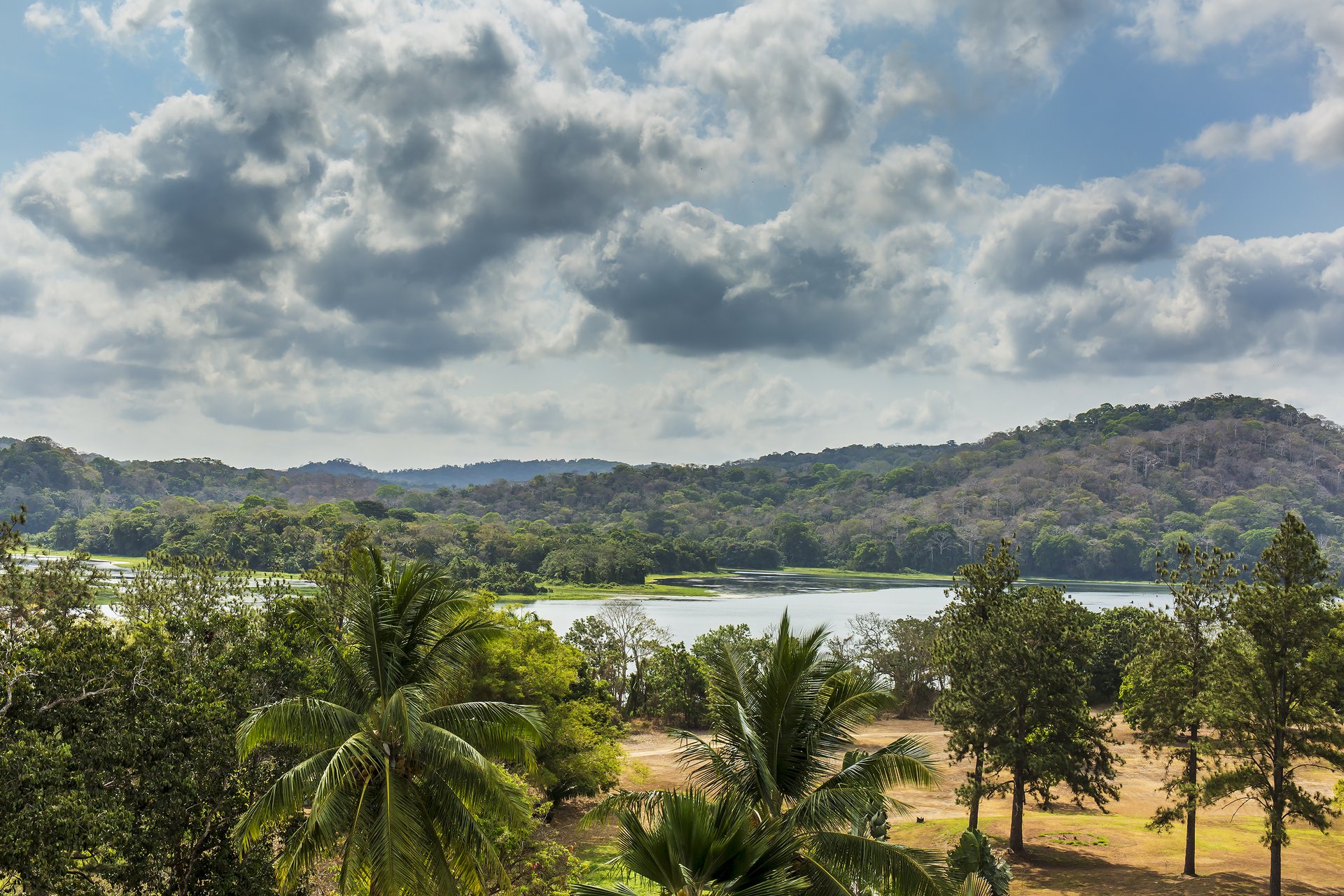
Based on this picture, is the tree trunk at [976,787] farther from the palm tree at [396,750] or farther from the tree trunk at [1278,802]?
the palm tree at [396,750]

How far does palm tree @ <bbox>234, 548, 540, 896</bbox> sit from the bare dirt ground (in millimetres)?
16335

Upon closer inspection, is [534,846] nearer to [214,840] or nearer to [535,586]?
[214,840]

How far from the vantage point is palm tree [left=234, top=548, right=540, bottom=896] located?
1114cm

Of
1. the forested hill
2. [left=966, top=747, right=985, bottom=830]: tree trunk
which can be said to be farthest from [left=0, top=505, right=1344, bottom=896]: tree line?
the forested hill

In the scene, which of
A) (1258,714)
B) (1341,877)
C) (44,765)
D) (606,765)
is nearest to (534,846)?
(606,765)

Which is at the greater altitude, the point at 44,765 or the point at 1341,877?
the point at 44,765

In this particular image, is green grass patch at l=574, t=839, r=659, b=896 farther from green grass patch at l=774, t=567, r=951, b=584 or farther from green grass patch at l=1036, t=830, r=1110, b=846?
green grass patch at l=774, t=567, r=951, b=584

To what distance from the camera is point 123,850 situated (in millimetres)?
12992

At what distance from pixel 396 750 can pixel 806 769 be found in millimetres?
5482

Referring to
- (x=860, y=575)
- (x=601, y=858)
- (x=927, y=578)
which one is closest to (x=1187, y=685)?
(x=601, y=858)

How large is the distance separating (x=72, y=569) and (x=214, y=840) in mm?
13429

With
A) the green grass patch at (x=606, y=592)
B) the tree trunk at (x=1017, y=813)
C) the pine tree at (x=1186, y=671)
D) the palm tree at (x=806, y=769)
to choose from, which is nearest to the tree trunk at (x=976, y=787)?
the tree trunk at (x=1017, y=813)

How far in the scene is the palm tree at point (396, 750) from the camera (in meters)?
11.1

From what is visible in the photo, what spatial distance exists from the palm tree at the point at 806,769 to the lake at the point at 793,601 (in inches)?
1846
